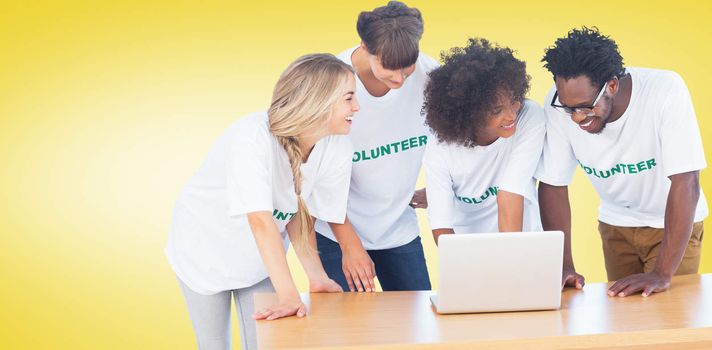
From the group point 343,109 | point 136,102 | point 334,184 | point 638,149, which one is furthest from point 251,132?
point 136,102

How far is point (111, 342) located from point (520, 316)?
3693 mm

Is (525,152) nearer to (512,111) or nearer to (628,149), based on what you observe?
(512,111)

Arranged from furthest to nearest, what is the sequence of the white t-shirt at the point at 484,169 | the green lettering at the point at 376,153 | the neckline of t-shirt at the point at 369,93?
the green lettering at the point at 376,153, the neckline of t-shirt at the point at 369,93, the white t-shirt at the point at 484,169

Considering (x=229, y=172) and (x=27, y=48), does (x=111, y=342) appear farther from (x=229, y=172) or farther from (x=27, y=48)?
(x=229, y=172)

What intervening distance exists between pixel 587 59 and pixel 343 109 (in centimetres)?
76

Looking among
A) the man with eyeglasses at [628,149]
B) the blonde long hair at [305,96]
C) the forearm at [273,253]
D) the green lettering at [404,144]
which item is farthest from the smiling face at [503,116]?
the forearm at [273,253]

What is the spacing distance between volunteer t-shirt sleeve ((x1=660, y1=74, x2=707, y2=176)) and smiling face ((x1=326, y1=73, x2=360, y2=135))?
94 cm

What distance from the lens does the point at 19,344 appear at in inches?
220

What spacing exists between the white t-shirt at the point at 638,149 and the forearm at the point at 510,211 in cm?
17

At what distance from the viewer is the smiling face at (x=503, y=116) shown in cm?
291

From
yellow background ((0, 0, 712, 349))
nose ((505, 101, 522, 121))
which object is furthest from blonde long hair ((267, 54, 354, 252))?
yellow background ((0, 0, 712, 349))

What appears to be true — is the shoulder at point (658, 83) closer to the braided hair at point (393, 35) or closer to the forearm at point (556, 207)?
the forearm at point (556, 207)

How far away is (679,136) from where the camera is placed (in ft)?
9.36

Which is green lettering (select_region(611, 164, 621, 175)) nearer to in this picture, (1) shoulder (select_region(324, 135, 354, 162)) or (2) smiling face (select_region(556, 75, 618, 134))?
(2) smiling face (select_region(556, 75, 618, 134))
